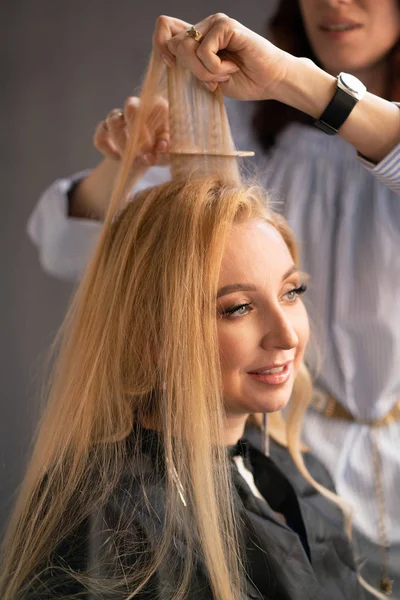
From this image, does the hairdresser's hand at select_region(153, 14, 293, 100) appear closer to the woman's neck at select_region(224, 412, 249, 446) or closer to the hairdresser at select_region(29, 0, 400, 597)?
the hairdresser at select_region(29, 0, 400, 597)

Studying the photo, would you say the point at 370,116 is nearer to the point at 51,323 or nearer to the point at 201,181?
the point at 201,181

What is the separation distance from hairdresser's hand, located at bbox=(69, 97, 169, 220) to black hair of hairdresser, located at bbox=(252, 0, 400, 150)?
19 cm

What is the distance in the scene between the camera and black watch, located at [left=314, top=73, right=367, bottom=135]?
842 millimetres

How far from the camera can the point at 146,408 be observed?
0.90m

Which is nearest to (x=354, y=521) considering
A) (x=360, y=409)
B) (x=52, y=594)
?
(x=360, y=409)

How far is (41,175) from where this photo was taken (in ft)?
4.52

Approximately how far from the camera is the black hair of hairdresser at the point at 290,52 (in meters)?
1.02

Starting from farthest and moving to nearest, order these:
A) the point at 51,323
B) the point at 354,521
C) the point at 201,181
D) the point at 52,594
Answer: the point at 51,323
the point at 354,521
the point at 201,181
the point at 52,594

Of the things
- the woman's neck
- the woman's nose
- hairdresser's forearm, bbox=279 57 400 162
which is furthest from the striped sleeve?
the woman's neck

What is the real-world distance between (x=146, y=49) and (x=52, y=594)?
990 mm

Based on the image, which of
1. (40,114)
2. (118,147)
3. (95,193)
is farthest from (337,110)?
(40,114)

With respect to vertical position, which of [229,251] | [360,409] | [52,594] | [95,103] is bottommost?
[52,594]

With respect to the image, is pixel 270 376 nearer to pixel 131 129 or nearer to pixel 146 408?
pixel 146 408

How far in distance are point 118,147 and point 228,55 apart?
292 mm
